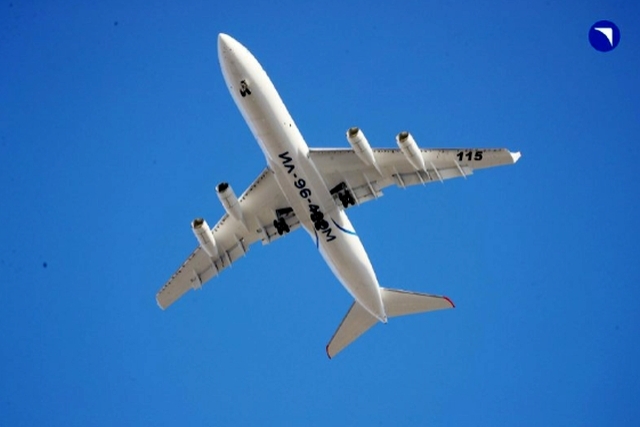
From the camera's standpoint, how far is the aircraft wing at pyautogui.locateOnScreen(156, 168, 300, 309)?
46562 millimetres

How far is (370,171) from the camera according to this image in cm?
4581

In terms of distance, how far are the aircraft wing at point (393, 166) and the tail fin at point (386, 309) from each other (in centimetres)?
494

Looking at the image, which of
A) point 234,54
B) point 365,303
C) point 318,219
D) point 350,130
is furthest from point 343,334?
point 234,54

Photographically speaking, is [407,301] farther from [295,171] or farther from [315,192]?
[295,171]

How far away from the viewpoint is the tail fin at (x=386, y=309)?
4731 centimetres

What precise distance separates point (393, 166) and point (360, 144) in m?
2.80

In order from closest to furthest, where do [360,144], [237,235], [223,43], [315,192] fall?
[223,43] → [360,144] → [315,192] → [237,235]

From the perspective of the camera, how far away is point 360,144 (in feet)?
142

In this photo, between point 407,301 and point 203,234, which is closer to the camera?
point 203,234

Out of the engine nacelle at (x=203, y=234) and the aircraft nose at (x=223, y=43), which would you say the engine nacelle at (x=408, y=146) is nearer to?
the aircraft nose at (x=223, y=43)

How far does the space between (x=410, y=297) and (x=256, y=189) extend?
8.68 m

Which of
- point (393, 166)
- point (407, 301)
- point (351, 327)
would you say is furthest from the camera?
point (351, 327)

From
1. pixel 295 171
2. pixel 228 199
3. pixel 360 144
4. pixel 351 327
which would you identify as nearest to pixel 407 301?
pixel 351 327

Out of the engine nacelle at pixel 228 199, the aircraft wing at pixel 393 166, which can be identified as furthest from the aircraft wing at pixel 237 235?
the aircraft wing at pixel 393 166
